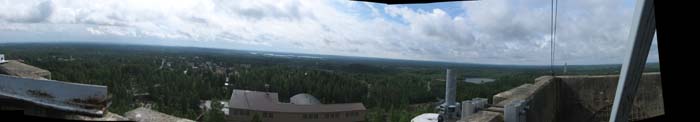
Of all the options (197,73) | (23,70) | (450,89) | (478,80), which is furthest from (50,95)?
(478,80)

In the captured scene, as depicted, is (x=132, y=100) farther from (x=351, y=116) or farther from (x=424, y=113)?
(x=424, y=113)

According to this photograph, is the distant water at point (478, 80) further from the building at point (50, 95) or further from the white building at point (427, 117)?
the building at point (50, 95)

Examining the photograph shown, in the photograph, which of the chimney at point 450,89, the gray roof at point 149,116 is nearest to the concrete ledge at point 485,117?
the chimney at point 450,89

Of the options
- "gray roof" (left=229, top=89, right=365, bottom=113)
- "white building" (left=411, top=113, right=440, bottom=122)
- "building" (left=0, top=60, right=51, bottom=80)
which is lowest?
"white building" (left=411, top=113, right=440, bottom=122)

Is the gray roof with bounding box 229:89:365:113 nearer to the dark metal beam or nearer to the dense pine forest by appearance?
the dense pine forest

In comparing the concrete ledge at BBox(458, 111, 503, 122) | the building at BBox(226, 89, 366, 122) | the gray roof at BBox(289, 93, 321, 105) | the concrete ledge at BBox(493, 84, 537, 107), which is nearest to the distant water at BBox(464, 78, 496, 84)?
the concrete ledge at BBox(458, 111, 503, 122)

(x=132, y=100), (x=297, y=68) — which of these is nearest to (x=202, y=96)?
(x=132, y=100)

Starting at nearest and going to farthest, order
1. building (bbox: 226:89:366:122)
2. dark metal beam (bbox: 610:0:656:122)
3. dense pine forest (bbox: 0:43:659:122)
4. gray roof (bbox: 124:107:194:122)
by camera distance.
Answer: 1. dark metal beam (bbox: 610:0:656:122)
2. gray roof (bbox: 124:107:194:122)
3. building (bbox: 226:89:366:122)
4. dense pine forest (bbox: 0:43:659:122)
